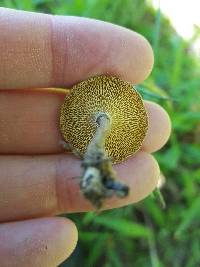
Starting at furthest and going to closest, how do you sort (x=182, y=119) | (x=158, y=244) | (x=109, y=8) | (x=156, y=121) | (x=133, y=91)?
A: (x=109, y=8)
(x=182, y=119)
(x=158, y=244)
(x=156, y=121)
(x=133, y=91)

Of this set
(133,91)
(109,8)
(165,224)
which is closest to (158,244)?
(165,224)

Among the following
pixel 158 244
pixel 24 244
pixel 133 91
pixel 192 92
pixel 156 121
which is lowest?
pixel 158 244

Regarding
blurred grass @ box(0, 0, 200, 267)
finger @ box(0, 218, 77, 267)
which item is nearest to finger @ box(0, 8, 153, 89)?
blurred grass @ box(0, 0, 200, 267)

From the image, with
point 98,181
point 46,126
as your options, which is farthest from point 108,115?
point 98,181

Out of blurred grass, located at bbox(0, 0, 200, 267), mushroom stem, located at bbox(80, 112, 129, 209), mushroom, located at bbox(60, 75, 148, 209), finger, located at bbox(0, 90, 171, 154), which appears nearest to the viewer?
mushroom stem, located at bbox(80, 112, 129, 209)

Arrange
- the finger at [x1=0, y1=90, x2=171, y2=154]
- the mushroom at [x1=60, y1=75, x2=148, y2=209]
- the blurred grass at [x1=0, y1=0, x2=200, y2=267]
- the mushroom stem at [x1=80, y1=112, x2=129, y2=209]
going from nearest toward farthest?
1. the mushroom stem at [x1=80, y1=112, x2=129, y2=209]
2. the mushroom at [x1=60, y1=75, x2=148, y2=209]
3. the finger at [x1=0, y1=90, x2=171, y2=154]
4. the blurred grass at [x1=0, y1=0, x2=200, y2=267]

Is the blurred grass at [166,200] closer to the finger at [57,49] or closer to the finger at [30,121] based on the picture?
the finger at [57,49]

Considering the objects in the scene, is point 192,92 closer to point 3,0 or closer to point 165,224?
point 165,224

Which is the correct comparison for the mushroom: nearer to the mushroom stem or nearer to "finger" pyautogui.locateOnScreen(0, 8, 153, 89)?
"finger" pyautogui.locateOnScreen(0, 8, 153, 89)
